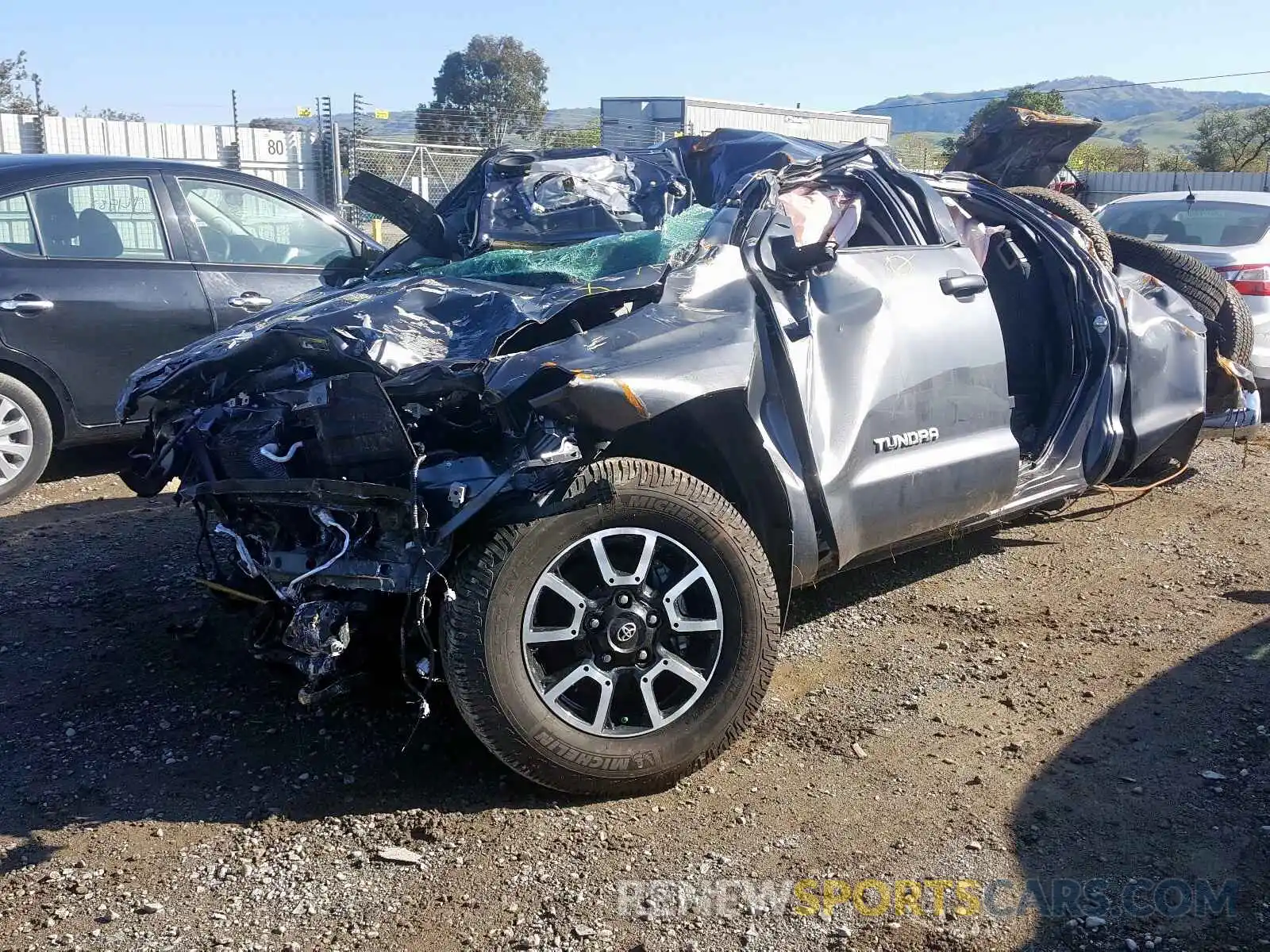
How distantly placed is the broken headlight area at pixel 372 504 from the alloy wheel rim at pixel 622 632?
23 cm

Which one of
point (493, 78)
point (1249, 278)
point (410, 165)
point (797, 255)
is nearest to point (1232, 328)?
point (1249, 278)

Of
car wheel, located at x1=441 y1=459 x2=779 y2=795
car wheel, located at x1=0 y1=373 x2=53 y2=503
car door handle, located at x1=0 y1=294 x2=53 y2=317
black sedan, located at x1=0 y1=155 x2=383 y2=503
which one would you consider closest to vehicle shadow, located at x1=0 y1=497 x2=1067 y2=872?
car wheel, located at x1=441 y1=459 x2=779 y2=795

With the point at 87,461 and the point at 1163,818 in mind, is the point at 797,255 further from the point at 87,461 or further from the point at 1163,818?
the point at 87,461

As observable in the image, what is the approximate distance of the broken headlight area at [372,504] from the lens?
2996 mm

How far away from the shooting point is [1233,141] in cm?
3856

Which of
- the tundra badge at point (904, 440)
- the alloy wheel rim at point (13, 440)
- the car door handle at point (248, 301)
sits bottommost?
the alloy wheel rim at point (13, 440)

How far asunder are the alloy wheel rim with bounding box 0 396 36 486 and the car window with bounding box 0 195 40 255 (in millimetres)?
804

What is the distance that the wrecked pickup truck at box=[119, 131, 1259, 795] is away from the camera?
10.0 ft

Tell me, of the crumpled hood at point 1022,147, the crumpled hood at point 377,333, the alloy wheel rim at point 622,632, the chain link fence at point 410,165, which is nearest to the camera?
the alloy wheel rim at point 622,632

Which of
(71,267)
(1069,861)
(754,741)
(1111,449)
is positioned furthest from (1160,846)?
(71,267)

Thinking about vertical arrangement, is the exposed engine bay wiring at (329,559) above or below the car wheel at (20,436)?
above

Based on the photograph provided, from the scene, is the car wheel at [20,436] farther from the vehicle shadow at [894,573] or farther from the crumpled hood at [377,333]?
the vehicle shadow at [894,573]

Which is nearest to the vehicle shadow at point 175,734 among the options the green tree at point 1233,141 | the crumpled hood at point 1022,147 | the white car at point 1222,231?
the crumpled hood at point 1022,147

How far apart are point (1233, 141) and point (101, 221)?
40.9m
